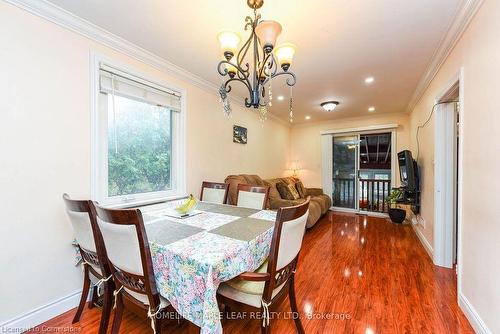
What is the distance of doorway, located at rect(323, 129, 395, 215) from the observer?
5254 mm

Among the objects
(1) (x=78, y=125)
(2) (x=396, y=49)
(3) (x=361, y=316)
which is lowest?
(3) (x=361, y=316)

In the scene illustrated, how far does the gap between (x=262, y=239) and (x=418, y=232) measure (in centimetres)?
369

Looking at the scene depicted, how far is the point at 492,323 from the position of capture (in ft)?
4.57

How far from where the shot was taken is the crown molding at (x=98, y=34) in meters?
1.64

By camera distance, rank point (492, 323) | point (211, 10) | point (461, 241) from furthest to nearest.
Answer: point (461, 241) → point (211, 10) → point (492, 323)

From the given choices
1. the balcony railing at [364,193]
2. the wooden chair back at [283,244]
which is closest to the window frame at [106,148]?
the wooden chair back at [283,244]

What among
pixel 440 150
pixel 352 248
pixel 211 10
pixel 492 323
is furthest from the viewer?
pixel 352 248

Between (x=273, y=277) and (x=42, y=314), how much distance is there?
6.31 feet

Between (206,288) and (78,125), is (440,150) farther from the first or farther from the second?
(78,125)

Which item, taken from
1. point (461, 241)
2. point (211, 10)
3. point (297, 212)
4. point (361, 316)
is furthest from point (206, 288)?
point (461, 241)

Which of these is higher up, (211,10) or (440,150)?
(211,10)

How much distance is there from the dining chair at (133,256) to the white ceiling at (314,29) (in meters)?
1.63

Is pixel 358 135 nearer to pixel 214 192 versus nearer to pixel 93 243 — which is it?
pixel 214 192

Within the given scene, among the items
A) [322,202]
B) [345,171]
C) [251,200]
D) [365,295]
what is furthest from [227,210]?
[345,171]
